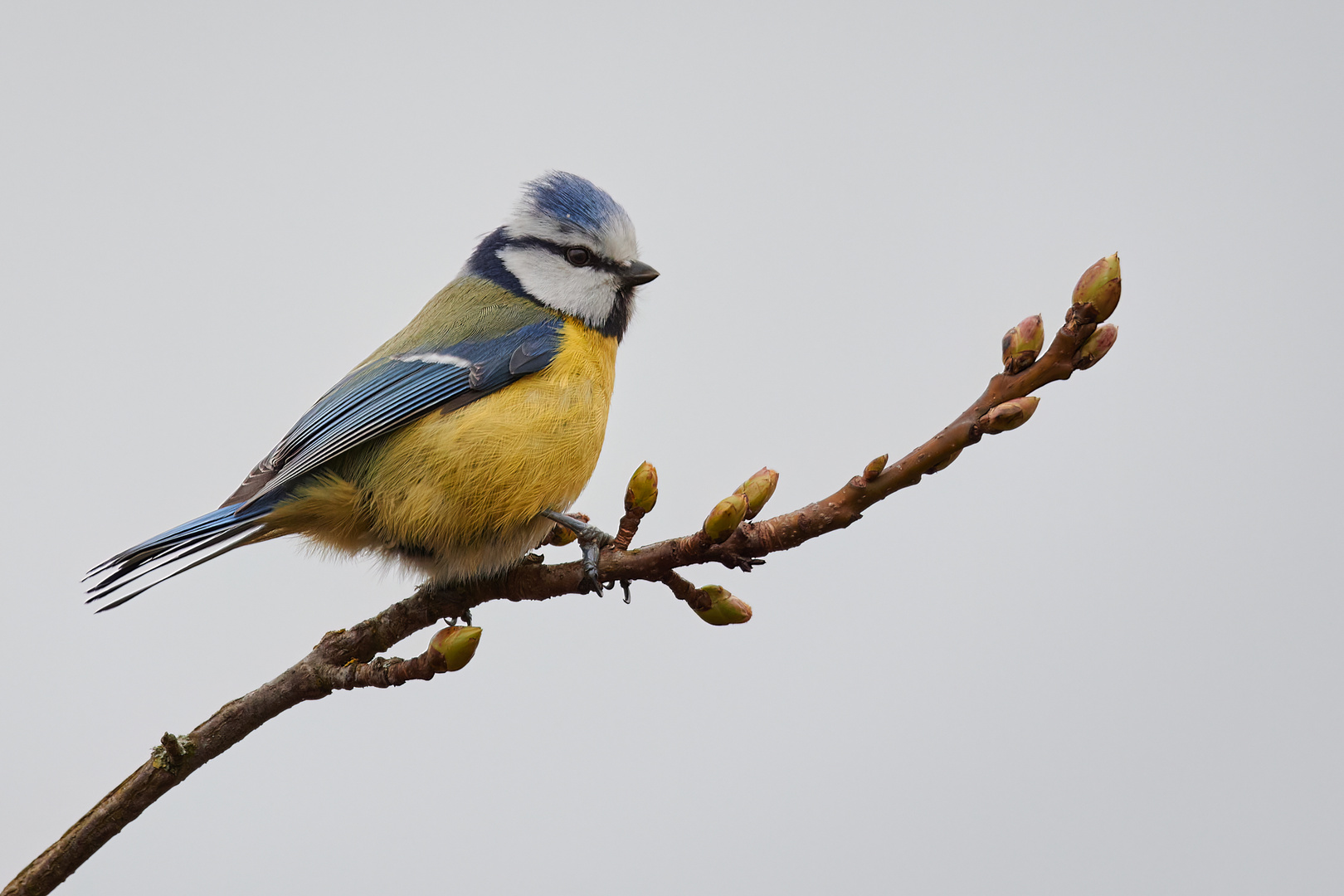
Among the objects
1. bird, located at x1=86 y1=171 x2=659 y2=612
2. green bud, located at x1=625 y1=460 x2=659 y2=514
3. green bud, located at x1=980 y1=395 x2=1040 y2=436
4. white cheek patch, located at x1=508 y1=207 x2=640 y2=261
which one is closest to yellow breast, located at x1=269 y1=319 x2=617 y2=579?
bird, located at x1=86 y1=171 x2=659 y2=612

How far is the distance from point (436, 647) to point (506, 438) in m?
0.61

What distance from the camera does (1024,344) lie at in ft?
3.55

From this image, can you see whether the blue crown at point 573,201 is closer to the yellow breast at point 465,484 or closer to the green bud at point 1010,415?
the yellow breast at point 465,484

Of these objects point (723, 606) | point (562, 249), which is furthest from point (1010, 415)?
point (562, 249)

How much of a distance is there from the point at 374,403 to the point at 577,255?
1.95ft

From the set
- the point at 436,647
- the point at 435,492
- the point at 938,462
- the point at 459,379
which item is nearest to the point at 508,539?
the point at 435,492

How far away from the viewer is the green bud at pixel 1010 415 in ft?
3.41

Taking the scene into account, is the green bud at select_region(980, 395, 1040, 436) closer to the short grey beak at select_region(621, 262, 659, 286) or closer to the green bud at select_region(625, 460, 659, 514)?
the green bud at select_region(625, 460, 659, 514)

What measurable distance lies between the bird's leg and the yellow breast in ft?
0.26

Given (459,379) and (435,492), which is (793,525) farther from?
(459,379)

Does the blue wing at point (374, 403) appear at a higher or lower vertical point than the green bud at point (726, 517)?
higher

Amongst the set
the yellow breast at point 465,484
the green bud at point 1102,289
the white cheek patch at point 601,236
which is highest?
the white cheek patch at point 601,236

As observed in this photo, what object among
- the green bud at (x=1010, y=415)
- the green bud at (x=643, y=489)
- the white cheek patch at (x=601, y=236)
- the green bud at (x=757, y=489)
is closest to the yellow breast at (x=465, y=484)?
the white cheek patch at (x=601, y=236)

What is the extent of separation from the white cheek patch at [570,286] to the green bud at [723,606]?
109 centimetres
